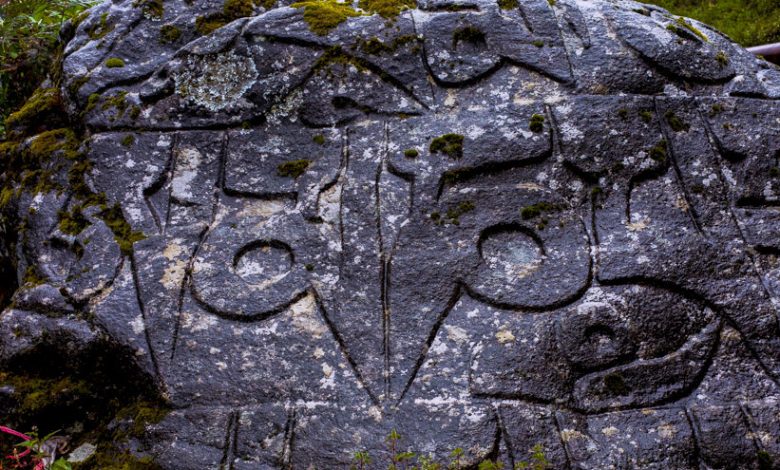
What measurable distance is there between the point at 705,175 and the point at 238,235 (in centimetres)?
154

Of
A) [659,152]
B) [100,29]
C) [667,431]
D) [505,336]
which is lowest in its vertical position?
[667,431]

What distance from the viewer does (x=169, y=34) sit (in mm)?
2387

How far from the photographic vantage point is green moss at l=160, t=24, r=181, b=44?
2383mm

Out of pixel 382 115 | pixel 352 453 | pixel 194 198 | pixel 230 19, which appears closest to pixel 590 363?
pixel 352 453

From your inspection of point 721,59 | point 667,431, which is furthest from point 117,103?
point 721,59

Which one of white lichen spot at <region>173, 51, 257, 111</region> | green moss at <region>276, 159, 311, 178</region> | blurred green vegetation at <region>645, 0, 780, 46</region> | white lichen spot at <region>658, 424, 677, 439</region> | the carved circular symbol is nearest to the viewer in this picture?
white lichen spot at <region>658, 424, 677, 439</region>

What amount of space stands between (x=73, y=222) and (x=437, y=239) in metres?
1.22

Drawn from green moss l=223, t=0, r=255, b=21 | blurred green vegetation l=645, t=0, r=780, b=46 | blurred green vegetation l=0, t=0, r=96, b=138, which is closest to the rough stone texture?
green moss l=223, t=0, r=255, b=21

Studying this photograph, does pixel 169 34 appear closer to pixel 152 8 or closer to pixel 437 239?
pixel 152 8

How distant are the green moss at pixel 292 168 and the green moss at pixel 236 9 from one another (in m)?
0.73

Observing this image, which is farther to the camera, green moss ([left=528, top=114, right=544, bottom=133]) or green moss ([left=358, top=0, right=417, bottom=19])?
green moss ([left=358, top=0, right=417, bottom=19])

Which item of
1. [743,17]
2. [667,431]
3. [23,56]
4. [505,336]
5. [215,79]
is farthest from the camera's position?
[743,17]

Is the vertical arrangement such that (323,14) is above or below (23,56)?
above

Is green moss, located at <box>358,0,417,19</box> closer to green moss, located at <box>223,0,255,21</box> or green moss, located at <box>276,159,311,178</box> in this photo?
green moss, located at <box>223,0,255,21</box>
